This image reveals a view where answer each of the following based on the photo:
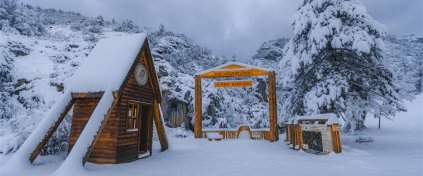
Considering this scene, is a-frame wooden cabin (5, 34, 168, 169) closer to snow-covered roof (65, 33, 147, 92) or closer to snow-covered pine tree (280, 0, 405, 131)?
snow-covered roof (65, 33, 147, 92)

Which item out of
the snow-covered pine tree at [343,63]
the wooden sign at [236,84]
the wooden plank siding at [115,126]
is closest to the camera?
the wooden plank siding at [115,126]

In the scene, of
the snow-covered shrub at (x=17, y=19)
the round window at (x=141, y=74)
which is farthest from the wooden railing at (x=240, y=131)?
the snow-covered shrub at (x=17, y=19)

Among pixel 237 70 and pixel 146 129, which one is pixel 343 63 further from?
pixel 146 129

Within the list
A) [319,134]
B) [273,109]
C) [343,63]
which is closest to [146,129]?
[319,134]

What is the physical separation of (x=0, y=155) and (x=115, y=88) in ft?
16.1

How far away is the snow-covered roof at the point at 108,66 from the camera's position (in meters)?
8.36

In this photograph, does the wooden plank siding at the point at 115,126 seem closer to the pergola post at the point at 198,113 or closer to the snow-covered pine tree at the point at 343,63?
the snow-covered pine tree at the point at 343,63

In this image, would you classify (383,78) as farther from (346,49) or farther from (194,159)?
(194,159)

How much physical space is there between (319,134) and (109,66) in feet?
26.6

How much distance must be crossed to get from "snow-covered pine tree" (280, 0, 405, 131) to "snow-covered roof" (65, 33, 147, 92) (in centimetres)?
710

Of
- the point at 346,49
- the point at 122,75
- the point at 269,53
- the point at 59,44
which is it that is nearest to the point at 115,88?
the point at 122,75

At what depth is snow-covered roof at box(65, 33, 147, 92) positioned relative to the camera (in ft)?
27.4

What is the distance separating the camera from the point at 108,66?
8.95m

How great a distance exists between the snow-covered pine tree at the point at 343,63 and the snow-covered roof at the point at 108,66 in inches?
279
